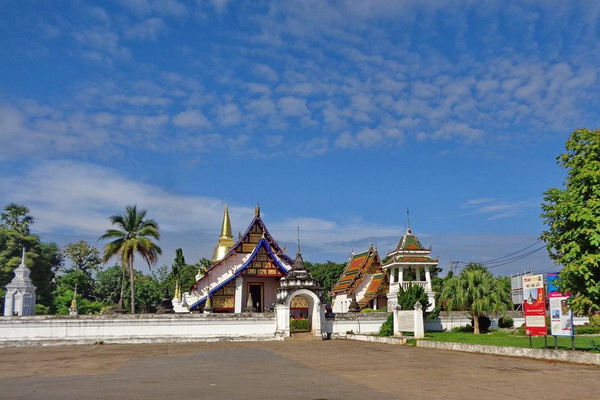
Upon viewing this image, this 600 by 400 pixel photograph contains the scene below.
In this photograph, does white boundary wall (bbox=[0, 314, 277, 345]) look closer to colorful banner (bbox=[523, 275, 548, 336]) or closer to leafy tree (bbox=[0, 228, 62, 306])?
colorful banner (bbox=[523, 275, 548, 336])

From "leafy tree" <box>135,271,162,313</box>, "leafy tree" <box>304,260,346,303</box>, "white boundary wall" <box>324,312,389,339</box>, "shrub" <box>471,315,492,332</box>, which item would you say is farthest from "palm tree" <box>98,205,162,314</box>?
"leafy tree" <box>304,260,346,303</box>

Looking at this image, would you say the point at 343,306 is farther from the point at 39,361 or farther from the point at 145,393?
the point at 145,393

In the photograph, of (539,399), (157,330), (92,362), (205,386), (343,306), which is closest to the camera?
(539,399)

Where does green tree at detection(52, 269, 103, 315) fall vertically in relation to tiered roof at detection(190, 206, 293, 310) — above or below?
→ below

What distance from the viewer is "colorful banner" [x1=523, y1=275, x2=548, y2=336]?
636 inches

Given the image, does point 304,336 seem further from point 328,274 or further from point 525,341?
point 328,274

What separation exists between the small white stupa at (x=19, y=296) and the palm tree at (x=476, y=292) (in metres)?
22.1

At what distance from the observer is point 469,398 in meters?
8.42

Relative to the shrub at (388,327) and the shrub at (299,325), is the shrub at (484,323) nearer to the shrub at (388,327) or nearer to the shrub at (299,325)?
the shrub at (388,327)

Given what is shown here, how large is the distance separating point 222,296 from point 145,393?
25905 mm

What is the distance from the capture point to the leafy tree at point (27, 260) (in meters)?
50.5

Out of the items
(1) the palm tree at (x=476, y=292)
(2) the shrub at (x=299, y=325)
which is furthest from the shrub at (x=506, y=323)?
(2) the shrub at (x=299, y=325)

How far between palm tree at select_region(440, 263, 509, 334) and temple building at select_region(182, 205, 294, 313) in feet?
37.5

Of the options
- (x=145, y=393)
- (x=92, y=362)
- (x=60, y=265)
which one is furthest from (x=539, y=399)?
(x=60, y=265)
